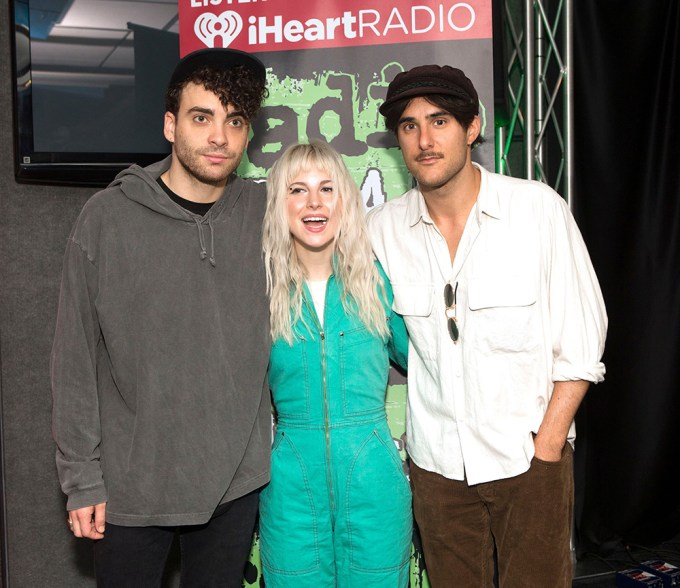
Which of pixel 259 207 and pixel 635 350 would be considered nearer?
pixel 259 207

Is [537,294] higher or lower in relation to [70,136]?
lower

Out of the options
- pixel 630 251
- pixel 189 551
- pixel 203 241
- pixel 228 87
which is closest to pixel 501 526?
pixel 189 551

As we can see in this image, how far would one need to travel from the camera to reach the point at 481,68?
2.49m

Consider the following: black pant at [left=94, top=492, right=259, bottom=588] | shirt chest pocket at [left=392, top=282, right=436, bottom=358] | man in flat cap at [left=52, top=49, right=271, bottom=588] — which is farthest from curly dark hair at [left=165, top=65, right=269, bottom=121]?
black pant at [left=94, top=492, right=259, bottom=588]

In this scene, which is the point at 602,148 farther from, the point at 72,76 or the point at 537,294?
the point at 72,76

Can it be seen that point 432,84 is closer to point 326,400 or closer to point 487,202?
point 487,202

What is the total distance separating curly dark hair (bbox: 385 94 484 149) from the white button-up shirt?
0.71 feet

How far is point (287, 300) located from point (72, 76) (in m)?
1.29

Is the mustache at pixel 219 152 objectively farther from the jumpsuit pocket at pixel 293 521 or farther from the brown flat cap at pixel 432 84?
the jumpsuit pocket at pixel 293 521

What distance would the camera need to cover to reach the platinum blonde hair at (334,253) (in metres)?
2.13

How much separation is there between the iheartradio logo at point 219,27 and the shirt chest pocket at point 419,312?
1.12m

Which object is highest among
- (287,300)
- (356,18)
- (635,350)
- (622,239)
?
(356,18)

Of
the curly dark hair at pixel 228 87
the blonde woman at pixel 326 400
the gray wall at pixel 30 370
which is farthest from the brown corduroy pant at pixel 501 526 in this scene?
the gray wall at pixel 30 370

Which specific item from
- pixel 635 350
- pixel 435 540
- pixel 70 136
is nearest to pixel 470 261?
pixel 435 540
